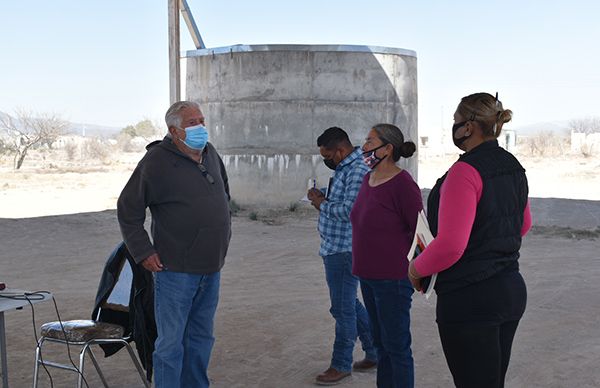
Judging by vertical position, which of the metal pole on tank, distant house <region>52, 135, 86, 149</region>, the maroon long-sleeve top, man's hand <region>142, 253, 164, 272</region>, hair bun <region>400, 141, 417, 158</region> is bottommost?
distant house <region>52, 135, 86, 149</region>

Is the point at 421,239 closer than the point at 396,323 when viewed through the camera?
Yes

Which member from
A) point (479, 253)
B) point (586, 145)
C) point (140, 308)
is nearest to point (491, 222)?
point (479, 253)

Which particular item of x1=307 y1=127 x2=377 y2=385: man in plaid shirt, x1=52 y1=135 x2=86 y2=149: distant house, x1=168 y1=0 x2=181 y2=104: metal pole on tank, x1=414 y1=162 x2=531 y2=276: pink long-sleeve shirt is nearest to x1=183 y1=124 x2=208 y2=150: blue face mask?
x1=307 y1=127 x2=377 y2=385: man in plaid shirt

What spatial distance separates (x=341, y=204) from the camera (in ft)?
17.9

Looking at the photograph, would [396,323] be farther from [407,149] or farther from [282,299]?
[282,299]

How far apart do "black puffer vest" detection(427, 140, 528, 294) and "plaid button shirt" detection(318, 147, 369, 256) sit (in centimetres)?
183

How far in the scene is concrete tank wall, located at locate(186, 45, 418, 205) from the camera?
18344mm

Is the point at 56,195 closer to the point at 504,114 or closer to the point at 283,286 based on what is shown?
the point at 283,286

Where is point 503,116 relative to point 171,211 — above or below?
above

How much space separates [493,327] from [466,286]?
8.2 inches

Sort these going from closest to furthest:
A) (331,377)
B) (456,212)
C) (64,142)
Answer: (456,212) < (331,377) < (64,142)

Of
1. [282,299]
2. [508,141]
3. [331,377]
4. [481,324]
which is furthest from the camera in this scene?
[508,141]

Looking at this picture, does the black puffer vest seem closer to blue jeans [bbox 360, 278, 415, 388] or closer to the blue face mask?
blue jeans [bbox 360, 278, 415, 388]

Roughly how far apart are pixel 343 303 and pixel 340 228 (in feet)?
1.72
